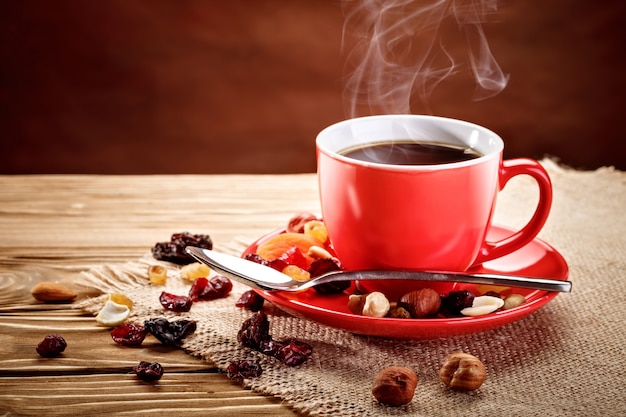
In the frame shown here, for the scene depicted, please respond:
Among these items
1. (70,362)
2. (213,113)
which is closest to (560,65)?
(213,113)

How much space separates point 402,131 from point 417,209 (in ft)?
0.93

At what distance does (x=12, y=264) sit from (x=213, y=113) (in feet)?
6.49

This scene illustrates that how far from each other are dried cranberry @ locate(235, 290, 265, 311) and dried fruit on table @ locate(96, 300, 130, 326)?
18cm

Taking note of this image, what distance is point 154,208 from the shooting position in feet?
A: 5.42

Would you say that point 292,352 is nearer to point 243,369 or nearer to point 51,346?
point 243,369

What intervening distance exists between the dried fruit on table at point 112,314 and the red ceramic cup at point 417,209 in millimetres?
355

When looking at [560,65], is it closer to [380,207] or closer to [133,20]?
[133,20]

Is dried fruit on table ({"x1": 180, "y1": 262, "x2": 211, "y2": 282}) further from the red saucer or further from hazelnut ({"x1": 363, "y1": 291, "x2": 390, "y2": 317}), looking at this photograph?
hazelnut ({"x1": 363, "y1": 291, "x2": 390, "y2": 317})

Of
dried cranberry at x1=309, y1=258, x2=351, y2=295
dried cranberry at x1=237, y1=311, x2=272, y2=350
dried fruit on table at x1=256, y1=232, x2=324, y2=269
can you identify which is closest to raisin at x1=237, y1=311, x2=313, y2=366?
dried cranberry at x1=237, y1=311, x2=272, y2=350

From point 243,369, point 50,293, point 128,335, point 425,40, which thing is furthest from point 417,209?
point 425,40

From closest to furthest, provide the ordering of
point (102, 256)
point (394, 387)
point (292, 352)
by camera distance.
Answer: point (394, 387)
point (292, 352)
point (102, 256)

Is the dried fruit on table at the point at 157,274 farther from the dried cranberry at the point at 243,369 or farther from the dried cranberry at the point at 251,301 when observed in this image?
the dried cranberry at the point at 243,369

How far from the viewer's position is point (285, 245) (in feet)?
4.21

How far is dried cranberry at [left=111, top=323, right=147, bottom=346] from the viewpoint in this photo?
1.04 m
